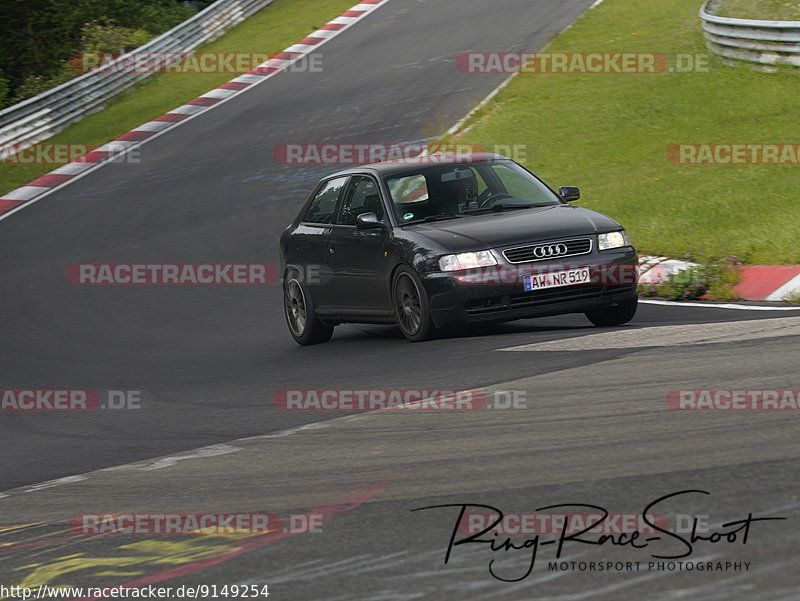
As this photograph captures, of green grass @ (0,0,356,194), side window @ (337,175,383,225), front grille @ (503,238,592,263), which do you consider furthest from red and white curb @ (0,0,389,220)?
front grille @ (503,238,592,263)

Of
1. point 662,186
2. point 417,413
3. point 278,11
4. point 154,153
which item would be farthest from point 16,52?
point 417,413

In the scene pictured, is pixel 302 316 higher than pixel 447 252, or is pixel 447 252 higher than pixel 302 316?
pixel 447 252

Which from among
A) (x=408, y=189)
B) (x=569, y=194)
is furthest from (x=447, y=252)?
(x=569, y=194)

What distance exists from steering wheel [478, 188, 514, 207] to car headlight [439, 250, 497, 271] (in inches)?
44.7

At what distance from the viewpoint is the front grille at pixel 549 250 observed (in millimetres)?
9719

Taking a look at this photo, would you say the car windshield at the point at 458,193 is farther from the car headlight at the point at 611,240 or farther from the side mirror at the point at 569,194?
the car headlight at the point at 611,240

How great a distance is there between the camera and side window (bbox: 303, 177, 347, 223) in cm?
1170

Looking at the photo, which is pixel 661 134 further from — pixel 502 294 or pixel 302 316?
pixel 502 294

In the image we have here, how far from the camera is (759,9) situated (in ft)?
80.6

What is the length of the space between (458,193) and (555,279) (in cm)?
149

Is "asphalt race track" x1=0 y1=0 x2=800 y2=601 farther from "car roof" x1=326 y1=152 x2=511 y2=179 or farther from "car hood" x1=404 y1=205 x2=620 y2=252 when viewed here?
"car roof" x1=326 y1=152 x2=511 y2=179

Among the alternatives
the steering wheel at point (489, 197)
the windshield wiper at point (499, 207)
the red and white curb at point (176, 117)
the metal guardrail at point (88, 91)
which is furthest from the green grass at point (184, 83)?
the windshield wiper at point (499, 207)

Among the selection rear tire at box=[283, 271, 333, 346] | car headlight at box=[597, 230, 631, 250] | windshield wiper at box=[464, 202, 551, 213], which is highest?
windshield wiper at box=[464, 202, 551, 213]

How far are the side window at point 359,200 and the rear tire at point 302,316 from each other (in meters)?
0.89
